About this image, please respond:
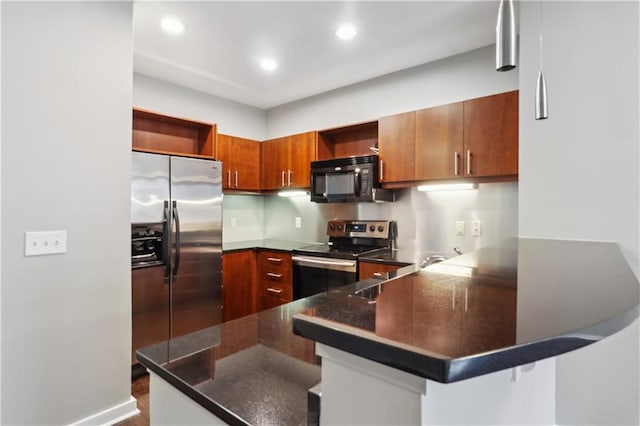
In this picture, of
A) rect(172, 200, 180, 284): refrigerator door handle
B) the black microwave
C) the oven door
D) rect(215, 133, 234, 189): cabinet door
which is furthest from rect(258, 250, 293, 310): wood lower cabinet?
rect(172, 200, 180, 284): refrigerator door handle

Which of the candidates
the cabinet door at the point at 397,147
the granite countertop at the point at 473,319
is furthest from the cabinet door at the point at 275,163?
the granite countertop at the point at 473,319

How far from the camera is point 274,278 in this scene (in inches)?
138

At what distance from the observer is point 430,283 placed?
0.80m

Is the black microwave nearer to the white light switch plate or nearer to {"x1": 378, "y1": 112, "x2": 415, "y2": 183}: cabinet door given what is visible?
{"x1": 378, "y1": 112, "x2": 415, "y2": 183}: cabinet door

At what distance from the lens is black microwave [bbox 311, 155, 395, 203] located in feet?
9.96

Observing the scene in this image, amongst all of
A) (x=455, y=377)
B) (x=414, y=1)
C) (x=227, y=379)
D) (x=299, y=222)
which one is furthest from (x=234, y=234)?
(x=455, y=377)

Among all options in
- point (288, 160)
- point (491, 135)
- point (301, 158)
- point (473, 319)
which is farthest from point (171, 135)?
point (473, 319)

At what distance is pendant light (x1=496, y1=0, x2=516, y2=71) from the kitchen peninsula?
0.61m

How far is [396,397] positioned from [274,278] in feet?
10.3

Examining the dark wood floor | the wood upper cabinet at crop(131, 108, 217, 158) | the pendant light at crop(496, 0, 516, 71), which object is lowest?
the dark wood floor

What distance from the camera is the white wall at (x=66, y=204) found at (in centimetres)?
168

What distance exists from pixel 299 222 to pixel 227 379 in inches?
128

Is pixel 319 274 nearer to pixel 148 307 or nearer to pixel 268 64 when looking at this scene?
pixel 148 307

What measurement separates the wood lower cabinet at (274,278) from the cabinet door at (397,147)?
1304mm
